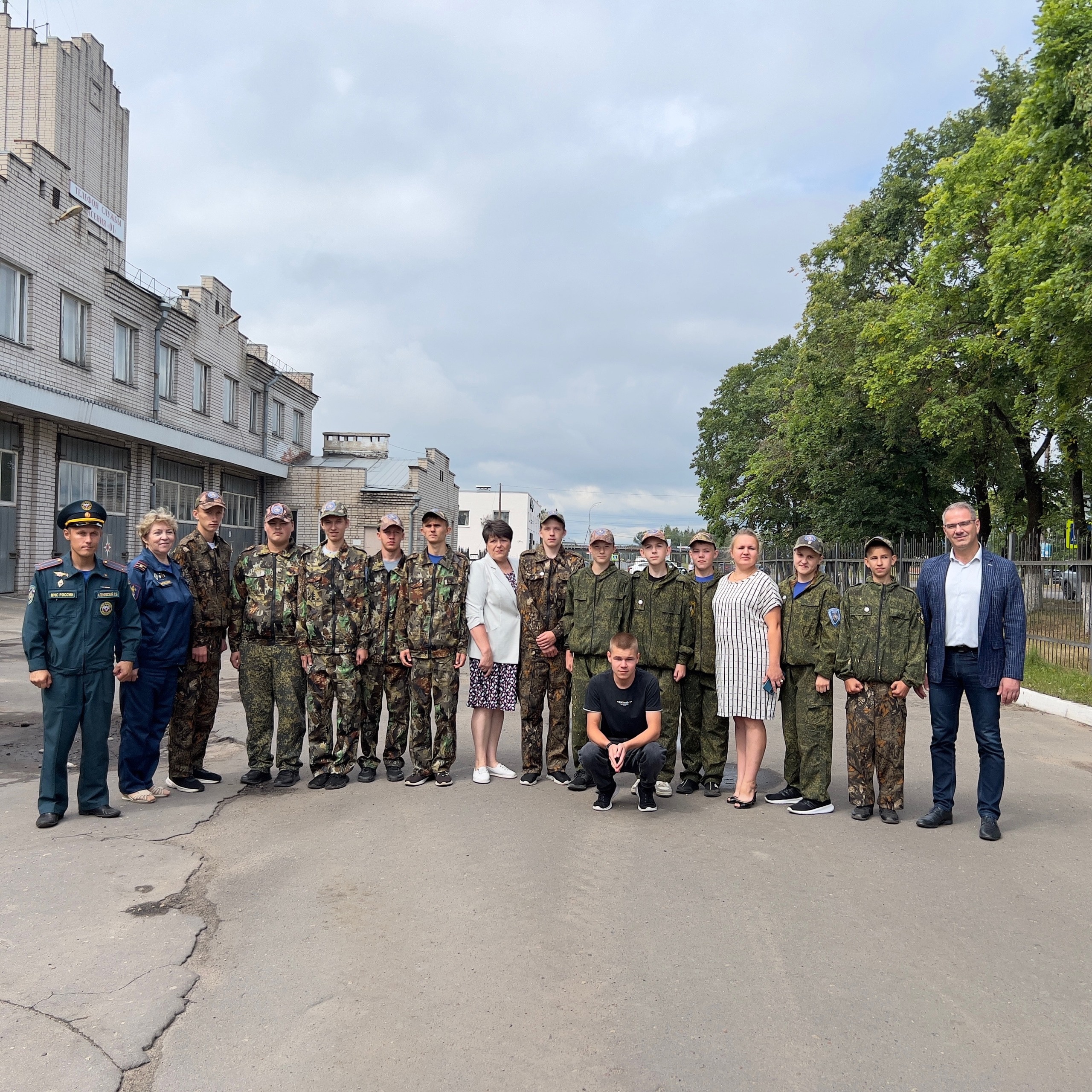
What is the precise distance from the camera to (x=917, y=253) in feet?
90.7

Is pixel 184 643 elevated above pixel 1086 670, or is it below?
above

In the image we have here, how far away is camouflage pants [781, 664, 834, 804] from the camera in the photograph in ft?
20.6

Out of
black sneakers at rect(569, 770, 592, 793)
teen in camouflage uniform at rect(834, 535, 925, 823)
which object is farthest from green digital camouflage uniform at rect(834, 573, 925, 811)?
black sneakers at rect(569, 770, 592, 793)

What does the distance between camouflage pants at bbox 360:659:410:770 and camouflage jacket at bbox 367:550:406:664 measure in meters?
0.08

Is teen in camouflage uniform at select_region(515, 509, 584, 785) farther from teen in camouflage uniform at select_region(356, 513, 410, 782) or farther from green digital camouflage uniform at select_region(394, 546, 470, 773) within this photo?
teen in camouflage uniform at select_region(356, 513, 410, 782)

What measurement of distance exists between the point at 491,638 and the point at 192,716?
2.22 m

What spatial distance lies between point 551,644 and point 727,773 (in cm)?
183

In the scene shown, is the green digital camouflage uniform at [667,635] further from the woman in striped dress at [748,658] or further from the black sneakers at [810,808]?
the black sneakers at [810,808]

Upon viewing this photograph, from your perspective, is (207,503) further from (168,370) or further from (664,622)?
(168,370)

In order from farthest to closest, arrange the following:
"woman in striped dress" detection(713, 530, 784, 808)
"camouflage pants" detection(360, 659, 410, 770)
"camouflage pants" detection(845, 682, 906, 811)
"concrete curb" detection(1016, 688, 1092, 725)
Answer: "concrete curb" detection(1016, 688, 1092, 725), "camouflage pants" detection(360, 659, 410, 770), "woman in striped dress" detection(713, 530, 784, 808), "camouflage pants" detection(845, 682, 906, 811)

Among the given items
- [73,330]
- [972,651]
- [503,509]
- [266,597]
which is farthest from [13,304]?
[503,509]

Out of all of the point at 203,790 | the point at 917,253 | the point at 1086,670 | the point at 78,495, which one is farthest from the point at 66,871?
the point at 917,253

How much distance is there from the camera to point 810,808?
6254 mm

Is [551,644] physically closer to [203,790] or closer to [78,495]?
[203,790]
